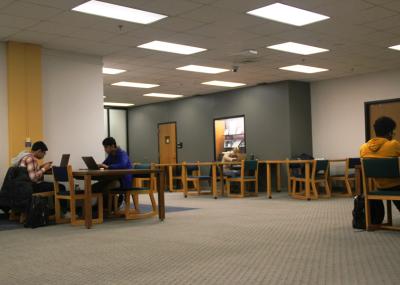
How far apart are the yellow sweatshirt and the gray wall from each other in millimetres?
7021

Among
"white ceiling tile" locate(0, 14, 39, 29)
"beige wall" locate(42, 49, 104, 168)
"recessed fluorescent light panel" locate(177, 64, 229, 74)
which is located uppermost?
"white ceiling tile" locate(0, 14, 39, 29)

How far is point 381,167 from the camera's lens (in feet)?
16.6

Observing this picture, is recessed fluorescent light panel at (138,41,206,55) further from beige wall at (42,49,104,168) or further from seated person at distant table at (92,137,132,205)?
seated person at distant table at (92,137,132,205)

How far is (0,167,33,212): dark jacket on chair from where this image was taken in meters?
6.48

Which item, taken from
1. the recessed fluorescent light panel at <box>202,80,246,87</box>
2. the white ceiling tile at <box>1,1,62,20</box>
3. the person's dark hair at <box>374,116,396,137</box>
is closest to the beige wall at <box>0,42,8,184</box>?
the white ceiling tile at <box>1,1,62,20</box>

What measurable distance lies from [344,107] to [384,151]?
740 centimetres

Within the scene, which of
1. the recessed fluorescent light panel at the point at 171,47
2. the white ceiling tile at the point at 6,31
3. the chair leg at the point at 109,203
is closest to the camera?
the white ceiling tile at the point at 6,31

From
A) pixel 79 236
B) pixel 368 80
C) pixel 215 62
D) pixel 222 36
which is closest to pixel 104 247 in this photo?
pixel 79 236

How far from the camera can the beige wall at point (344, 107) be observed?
11.7 m

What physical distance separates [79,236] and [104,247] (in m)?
0.88

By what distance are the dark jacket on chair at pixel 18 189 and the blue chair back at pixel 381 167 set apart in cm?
426

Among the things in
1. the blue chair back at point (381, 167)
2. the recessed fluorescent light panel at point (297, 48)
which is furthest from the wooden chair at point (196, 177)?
the blue chair back at point (381, 167)

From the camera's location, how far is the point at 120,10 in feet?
21.3

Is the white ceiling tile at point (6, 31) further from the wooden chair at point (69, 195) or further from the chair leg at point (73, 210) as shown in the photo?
the chair leg at point (73, 210)
